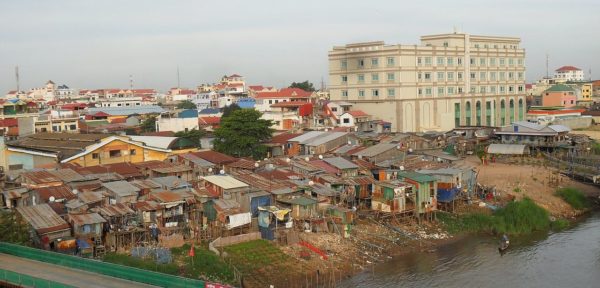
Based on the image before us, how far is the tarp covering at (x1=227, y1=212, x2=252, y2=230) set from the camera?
23.1 m

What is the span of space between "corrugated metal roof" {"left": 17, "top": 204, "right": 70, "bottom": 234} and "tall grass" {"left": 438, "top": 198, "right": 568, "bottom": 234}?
16.1 m

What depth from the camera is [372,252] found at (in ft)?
78.8

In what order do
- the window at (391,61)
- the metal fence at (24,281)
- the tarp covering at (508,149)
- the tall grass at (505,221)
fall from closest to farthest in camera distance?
the metal fence at (24,281), the tall grass at (505,221), the tarp covering at (508,149), the window at (391,61)

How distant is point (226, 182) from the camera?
2536 centimetres

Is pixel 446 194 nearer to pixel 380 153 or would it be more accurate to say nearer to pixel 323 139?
pixel 380 153

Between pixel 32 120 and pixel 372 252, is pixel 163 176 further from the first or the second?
pixel 32 120

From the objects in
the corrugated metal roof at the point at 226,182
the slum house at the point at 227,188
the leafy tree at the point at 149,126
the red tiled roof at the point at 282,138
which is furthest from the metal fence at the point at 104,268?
the leafy tree at the point at 149,126

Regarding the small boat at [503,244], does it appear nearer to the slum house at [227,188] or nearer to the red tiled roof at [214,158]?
the slum house at [227,188]

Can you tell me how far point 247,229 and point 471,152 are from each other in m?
24.0

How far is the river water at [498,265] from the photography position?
2191cm

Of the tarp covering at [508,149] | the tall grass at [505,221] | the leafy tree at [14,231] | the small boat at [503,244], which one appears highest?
the tarp covering at [508,149]

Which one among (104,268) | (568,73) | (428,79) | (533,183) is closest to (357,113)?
(428,79)

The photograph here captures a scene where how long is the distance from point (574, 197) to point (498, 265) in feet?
36.3

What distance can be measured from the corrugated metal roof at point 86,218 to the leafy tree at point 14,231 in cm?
149
